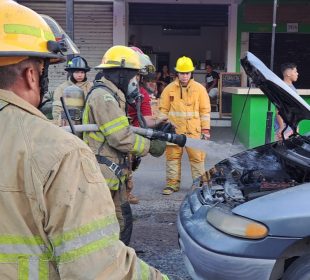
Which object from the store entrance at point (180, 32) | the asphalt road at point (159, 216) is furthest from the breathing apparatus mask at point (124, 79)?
the store entrance at point (180, 32)

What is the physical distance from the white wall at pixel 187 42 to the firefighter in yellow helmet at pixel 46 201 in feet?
38.8

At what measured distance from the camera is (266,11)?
11523mm

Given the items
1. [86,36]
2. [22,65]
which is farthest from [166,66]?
[22,65]

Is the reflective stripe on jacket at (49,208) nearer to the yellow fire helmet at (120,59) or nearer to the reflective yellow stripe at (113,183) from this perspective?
the reflective yellow stripe at (113,183)

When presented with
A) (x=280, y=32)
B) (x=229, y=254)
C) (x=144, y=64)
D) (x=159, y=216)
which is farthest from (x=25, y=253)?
(x=280, y=32)

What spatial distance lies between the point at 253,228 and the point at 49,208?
1.72 metres

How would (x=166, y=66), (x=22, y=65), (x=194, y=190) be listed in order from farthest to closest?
1. (x=166, y=66)
2. (x=194, y=190)
3. (x=22, y=65)

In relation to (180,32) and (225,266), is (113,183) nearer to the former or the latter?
(225,266)

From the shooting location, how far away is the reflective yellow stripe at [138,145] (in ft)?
12.4

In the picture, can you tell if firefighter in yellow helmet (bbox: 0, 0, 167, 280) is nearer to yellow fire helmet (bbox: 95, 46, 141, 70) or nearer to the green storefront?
yellow fire helmet (bbox: 95, 46, 141, 70)

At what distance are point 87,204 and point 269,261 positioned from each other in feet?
5.61

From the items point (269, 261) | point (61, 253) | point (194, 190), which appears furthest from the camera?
point (194, 190)

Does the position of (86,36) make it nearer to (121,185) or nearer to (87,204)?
(121,185)

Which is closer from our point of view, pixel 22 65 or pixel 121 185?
pixel 22 65
